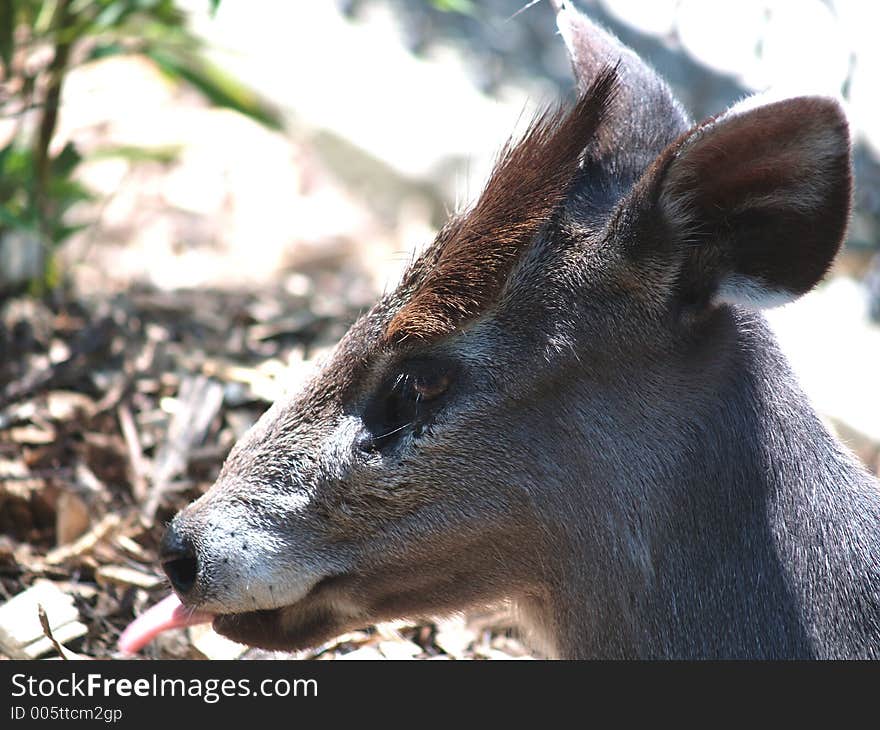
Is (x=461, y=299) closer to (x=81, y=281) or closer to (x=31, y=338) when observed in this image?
(x=31, y=338)

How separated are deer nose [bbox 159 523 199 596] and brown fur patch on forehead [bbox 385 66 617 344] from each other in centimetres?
78

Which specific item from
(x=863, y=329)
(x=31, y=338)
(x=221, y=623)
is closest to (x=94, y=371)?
(x=31, y=338)

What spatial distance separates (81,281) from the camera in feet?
24.2

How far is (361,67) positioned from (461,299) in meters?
7.01

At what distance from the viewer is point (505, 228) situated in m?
3.42

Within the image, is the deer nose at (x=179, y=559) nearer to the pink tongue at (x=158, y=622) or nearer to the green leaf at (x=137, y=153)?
the pink tongue at (x=158, y=622)

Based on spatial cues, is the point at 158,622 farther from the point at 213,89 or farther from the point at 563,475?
the point at 213,89

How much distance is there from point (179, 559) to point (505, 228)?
1.26m

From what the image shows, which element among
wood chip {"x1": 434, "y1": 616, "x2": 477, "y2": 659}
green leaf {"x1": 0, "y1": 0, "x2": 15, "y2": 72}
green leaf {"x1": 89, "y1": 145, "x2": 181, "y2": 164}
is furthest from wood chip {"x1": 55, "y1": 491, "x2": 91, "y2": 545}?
green leaf {"x1": 89, "y1": 145, "x2": 181, "y2": 164}

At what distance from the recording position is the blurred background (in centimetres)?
468

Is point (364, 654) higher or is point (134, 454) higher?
point (134, 454)

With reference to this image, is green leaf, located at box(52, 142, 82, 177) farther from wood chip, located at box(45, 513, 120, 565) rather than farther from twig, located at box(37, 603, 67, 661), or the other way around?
twig, located at box(37, 603, 67, 661)

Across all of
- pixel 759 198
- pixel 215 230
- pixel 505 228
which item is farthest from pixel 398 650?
pixel 215 230

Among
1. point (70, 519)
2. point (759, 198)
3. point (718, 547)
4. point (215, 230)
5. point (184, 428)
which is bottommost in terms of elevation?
point (718, 547)
